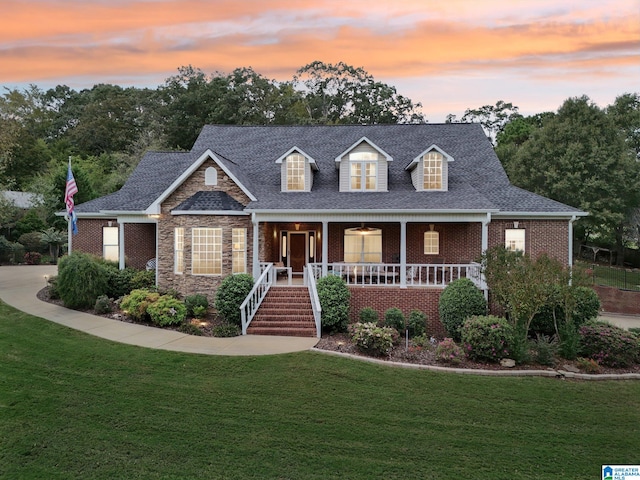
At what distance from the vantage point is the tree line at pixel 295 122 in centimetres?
2906

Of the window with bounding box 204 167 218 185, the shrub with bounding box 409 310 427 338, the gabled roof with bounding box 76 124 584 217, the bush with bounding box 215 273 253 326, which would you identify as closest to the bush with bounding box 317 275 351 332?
the shrub with bounding box 409 310 427 338

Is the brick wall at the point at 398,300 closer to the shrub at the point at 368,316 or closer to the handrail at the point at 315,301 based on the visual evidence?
the shrub at the point at 368,316

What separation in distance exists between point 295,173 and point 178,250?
245 inches

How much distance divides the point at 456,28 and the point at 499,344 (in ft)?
45.5

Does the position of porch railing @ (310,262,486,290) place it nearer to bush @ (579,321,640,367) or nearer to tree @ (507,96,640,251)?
bush @ (579,321,640,367)

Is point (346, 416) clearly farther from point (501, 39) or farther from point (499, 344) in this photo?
point (501, 39)

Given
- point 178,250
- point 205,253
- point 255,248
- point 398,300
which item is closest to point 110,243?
point 178,250

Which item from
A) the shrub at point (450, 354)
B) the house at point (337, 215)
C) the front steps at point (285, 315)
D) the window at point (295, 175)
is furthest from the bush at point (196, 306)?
the shrub at point (450, 354)

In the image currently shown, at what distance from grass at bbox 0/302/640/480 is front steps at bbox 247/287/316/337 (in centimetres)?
246

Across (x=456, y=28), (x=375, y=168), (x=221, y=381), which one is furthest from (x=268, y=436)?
(x=456, y=28)

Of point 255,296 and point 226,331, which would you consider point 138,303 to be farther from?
point 255,296

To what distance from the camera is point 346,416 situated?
7.52m

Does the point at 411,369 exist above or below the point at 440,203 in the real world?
below

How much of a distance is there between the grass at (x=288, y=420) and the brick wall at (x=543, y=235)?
822cm
